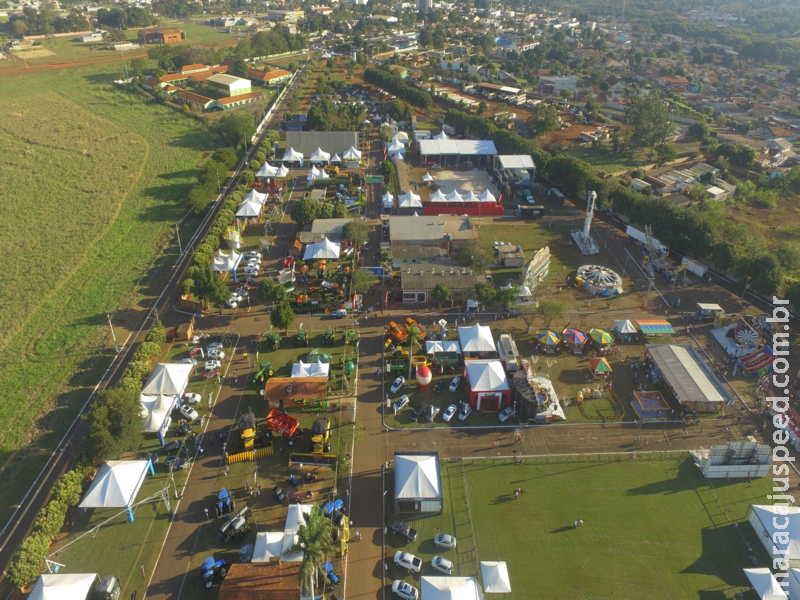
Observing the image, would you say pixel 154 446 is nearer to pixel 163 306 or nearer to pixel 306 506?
pixel 306 506

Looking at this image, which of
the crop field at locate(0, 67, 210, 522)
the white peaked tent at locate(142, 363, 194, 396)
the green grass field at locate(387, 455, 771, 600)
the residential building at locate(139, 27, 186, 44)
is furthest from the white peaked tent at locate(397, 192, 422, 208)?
the residential building at locate(139, 27, 186, 44)

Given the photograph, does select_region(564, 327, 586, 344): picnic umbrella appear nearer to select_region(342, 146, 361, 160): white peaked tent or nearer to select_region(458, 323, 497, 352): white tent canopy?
select_region(458, 323, 497, 352): white tent canopy

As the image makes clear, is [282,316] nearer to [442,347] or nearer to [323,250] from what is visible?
[323,250]

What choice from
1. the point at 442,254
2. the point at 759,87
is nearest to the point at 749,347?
the point at 442,254

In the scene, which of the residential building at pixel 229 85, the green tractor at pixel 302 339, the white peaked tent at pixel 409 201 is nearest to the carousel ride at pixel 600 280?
the white peaked tent at pixel 409 201

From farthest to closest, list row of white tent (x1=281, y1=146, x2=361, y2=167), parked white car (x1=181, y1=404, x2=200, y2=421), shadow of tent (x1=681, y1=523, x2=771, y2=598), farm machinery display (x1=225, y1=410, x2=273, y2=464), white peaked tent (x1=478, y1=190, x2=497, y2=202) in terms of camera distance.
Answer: row of white tent (x1=281, y1=146, x2=361, y2=167) → white peaked tent (x1=478, y1=190, x2=497, y2=202) → parked white car (x1=181, y1=404, x2=200, y2=421) → farm machinery display (x1=225, y1=410, x2=273, y2=464) → shadow of tent (x1=681, y1=523, x2=771, y2=598)

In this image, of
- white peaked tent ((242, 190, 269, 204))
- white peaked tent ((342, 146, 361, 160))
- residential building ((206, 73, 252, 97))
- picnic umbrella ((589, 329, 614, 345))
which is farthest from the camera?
residential building ((206, 73, 252, 97))

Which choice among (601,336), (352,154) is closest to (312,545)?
(601,336)

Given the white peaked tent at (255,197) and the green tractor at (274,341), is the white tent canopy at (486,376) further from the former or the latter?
the white peaked tent at (255,197)
